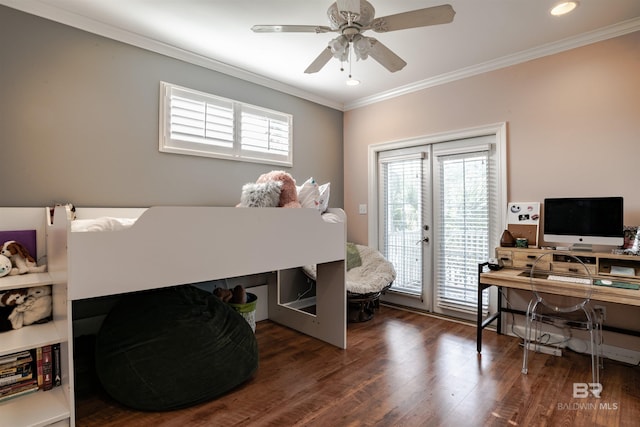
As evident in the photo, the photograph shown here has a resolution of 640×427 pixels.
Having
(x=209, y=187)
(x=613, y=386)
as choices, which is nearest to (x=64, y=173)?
(x=209, y=187)

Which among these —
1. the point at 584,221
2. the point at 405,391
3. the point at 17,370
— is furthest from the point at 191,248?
the point at 584,221

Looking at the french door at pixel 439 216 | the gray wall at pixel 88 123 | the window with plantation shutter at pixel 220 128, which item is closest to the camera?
the gray wall at pixel 88 123

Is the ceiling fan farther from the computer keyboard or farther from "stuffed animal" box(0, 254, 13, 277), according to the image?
"stuffed animal" box(0, 254, 13, 277)

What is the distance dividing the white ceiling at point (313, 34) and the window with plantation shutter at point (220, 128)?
321mm

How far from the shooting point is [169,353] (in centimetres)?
184

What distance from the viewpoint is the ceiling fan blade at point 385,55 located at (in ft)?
6.58

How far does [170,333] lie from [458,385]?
174cm

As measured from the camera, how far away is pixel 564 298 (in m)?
2.62

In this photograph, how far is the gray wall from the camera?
2076mm

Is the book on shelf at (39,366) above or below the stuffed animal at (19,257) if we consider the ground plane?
below

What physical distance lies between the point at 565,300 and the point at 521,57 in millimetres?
2032

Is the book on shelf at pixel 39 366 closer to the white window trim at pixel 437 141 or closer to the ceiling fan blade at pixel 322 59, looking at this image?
the ceiling fan blade at pixel 322 59

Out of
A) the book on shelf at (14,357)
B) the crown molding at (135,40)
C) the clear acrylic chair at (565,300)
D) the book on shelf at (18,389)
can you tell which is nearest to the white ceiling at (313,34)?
the crown molding at (135,40)

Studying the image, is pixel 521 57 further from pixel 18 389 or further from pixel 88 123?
pixel 18 389
